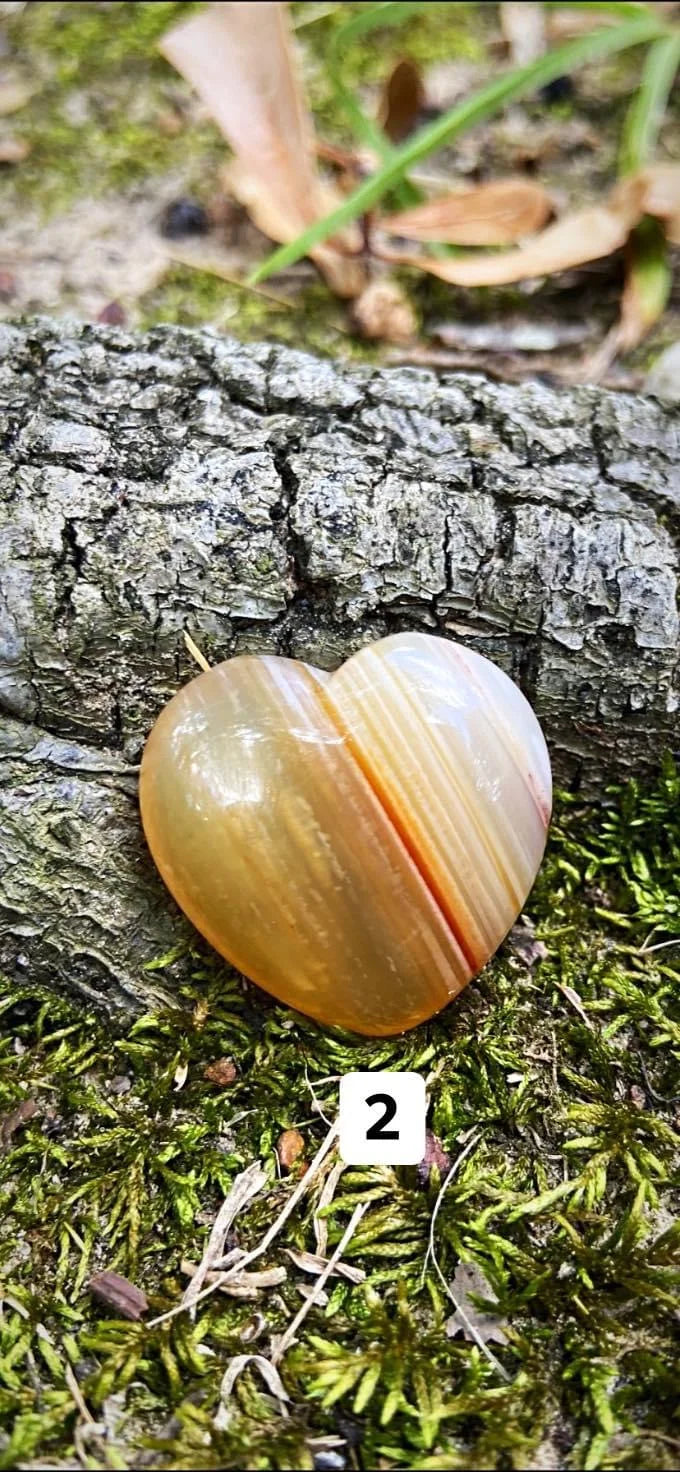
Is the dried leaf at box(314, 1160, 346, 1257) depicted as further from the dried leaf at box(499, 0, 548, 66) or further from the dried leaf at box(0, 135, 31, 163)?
the dried leaf at box(499, 0, 548, 66)

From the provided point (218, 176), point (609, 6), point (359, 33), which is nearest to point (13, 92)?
point (218, 176)

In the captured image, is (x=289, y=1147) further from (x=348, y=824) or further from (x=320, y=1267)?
(x=348, y=824)

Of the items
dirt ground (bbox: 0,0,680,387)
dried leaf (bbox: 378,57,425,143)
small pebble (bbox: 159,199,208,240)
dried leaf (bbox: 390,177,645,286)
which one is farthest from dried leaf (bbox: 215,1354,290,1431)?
dried leaf (bbox: 378,57,425,143)

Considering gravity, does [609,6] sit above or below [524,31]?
below

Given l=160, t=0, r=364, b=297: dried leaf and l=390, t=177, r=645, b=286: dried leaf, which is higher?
l=160, t=0, r=364, b=297: dried leaf

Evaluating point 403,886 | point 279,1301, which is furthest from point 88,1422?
point 403,886

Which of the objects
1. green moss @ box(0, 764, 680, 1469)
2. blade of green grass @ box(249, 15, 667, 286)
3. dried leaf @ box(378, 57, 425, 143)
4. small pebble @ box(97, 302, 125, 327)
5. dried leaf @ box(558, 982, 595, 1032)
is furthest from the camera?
dried leaf @ box(378, 57, 425, 143)

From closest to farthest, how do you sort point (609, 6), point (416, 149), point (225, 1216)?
point (225, 1216), point (416, 149), point (609, 6)

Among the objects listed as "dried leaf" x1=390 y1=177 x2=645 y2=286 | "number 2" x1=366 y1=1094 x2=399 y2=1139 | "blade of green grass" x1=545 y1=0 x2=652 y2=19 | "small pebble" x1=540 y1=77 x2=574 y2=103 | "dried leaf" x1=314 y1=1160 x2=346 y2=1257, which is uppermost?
"blade of green grass" x1=545 y1=0 x2=652 y2=19

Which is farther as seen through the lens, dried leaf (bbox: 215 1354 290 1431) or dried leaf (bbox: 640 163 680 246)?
dried leaf (bbox: 640 163 680 246)
